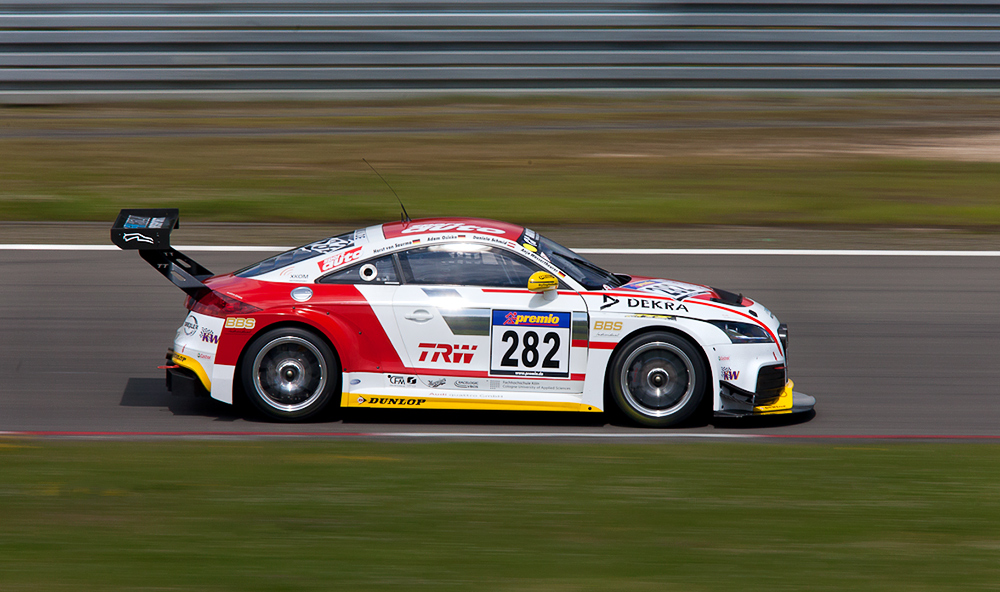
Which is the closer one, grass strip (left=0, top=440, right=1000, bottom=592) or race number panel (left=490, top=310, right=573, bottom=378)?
grass strip (left=0, top=440, right=1000, bottom=592)

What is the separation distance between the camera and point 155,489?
5.71 m

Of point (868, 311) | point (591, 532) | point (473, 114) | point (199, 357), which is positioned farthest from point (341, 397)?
point (473, 114)

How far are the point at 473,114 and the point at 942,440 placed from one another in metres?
13.1

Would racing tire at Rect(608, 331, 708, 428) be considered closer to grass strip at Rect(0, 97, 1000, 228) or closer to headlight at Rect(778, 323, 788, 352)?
headlight at Rect(778, 323, 788, 352)

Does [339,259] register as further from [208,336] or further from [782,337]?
[782,337]

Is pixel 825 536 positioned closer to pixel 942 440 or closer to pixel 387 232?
pixel 942 440

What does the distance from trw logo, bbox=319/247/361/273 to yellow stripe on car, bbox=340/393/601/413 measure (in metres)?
0.89

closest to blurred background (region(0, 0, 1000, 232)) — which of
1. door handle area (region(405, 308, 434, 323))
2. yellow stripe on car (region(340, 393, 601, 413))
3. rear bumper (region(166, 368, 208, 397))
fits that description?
rear bumper (region(166, 368, 208, 397))

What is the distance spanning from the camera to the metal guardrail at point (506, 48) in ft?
62.6

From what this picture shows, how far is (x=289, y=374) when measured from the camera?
738 cm

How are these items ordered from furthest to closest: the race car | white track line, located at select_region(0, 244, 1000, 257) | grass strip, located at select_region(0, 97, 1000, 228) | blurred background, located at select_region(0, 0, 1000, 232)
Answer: blurred background, located at select_region(0, 0, 1000, 232) < grass strip, located at select_region(0, 97, 1000, 228) < white track line, located at select_region(0, 244, 1000, 257) < the race car

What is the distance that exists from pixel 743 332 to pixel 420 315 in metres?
2.21

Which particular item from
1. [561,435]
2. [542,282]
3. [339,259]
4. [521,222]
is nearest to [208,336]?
[339,259]

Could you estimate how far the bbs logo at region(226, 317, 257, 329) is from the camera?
7.30 meters
